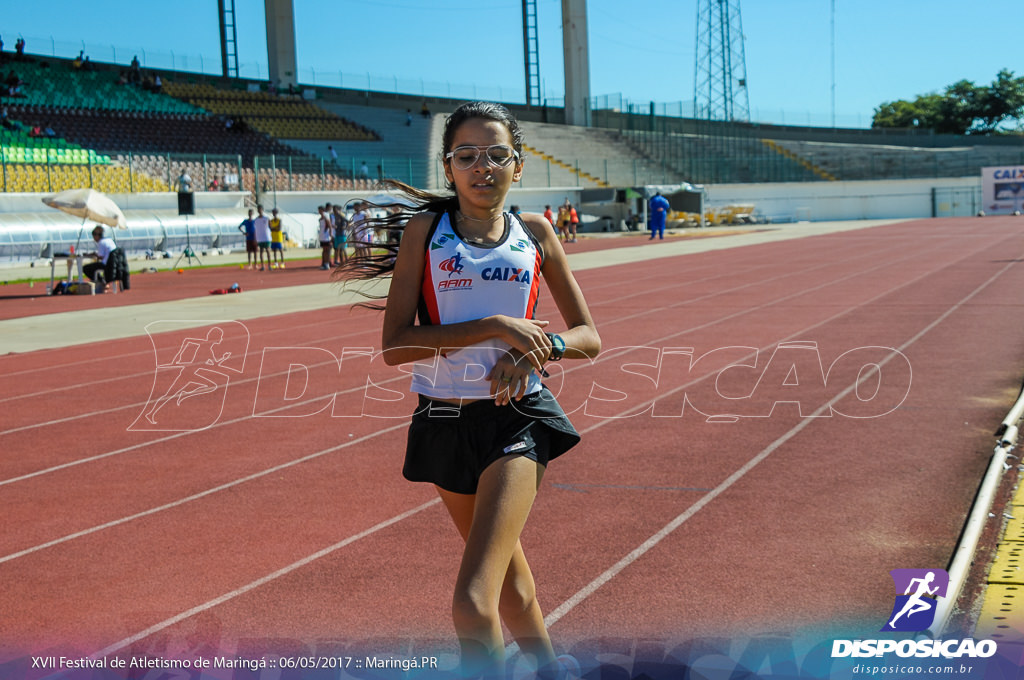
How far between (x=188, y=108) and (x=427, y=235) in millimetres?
47470

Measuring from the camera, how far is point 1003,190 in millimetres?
54344

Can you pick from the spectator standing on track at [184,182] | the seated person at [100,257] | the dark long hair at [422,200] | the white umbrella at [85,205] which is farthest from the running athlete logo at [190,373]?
the spectator standing on track at [184,182]

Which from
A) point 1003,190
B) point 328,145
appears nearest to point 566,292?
point 328,145

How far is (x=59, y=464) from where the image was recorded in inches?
273

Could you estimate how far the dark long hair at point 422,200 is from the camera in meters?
3.13

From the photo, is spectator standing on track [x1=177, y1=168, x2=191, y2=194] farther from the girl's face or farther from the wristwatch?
the wristwatch

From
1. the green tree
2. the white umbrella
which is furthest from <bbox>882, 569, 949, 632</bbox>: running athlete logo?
the green tree

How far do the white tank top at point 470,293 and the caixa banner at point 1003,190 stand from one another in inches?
2236

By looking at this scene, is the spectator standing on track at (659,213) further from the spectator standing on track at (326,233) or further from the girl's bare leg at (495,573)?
the girl's bare leg at (495,573)

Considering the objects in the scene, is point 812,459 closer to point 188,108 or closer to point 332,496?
point 332,496

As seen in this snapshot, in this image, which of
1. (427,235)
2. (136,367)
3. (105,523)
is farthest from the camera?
(136,367)

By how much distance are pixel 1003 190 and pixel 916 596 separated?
56.2 metres

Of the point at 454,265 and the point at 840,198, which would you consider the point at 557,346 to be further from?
the point at 840,198

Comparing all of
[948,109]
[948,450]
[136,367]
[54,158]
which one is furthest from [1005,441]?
[948,109]
